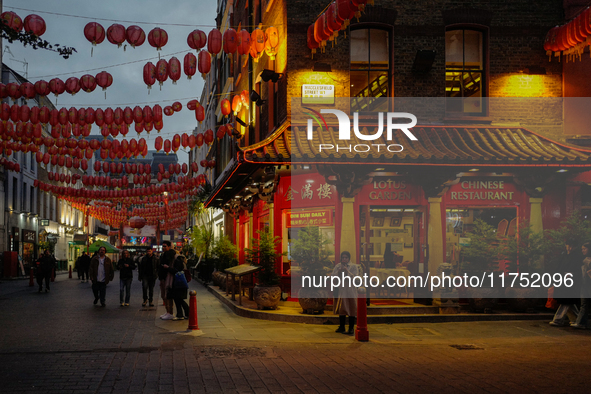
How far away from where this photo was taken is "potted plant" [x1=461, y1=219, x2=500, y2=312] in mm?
13766

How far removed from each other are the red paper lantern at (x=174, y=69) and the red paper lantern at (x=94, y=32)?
1.89m

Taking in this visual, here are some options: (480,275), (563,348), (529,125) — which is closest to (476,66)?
(529,125)

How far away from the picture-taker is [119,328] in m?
12.4

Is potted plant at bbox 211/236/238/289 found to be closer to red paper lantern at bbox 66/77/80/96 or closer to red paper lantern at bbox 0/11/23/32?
red paper lantern at bbox 66/77/80/96

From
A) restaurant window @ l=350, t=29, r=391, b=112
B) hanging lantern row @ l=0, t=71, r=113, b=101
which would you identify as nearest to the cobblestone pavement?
hanging lantern row @ l=0, t=71, r=113, b=101

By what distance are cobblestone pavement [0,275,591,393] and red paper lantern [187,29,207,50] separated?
648cm

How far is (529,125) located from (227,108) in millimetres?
9855

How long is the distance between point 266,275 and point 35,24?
7.91 meters

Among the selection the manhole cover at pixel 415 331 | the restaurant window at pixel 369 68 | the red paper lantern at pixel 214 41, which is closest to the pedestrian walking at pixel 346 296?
the manhole cover at pixel 415 331

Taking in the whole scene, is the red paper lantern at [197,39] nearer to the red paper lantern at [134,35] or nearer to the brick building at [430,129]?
the red paper lantern at [134,35]

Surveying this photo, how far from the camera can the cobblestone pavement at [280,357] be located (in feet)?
23.4

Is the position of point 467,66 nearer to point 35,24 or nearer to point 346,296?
point 346,296

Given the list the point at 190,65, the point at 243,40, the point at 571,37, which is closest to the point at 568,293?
the point at 571,37

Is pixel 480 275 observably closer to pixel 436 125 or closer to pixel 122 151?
pixel 436 125
